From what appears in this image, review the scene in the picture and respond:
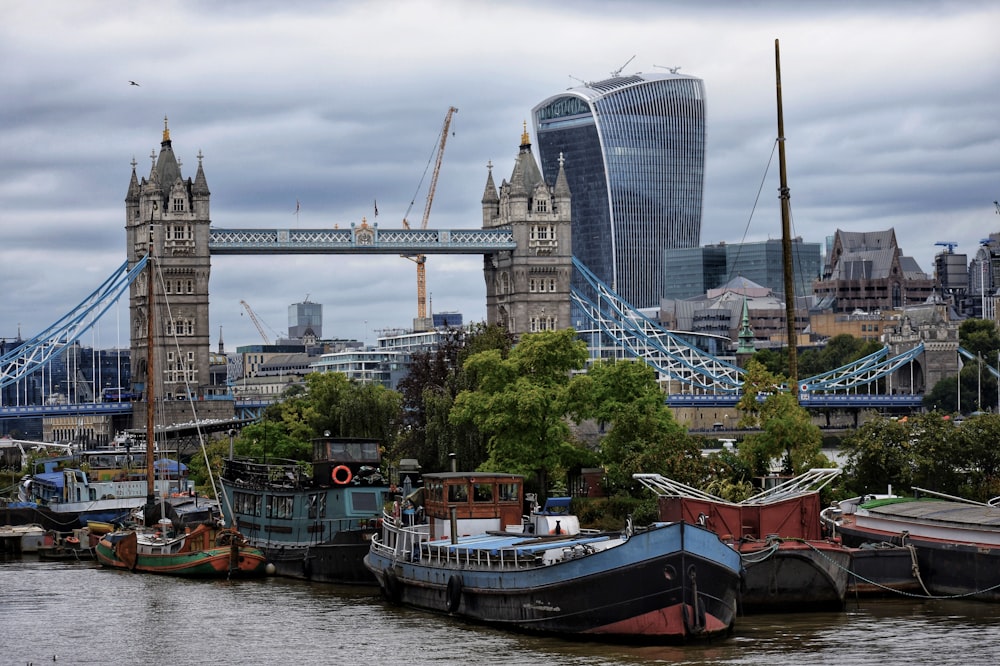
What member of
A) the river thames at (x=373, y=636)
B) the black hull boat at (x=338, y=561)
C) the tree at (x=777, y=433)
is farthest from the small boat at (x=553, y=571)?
the tree at (x=777, y=433)

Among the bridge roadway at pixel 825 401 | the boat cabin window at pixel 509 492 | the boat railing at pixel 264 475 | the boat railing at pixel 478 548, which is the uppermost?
the bridge roadway at pixel 825 401

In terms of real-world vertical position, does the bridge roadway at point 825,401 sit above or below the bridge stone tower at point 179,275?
below

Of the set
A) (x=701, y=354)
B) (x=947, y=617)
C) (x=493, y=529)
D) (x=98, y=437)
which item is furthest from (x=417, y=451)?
(x=701, y=354)

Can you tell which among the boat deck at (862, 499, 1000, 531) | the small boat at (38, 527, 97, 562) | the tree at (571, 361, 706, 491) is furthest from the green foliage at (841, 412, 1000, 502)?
the small boat at (38, 527, 97, 562)

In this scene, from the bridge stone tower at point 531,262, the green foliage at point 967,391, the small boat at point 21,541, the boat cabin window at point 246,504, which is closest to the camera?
the boat cabin window at point 246,504

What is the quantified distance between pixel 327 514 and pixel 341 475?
5.05 feet

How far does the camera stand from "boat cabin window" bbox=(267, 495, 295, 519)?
Answer: 236ft

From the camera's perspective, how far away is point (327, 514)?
230 feet

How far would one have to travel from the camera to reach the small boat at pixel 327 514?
66875 millimetres

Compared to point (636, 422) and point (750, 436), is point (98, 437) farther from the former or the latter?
point (750, 436)

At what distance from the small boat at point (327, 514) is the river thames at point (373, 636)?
219 centimetres

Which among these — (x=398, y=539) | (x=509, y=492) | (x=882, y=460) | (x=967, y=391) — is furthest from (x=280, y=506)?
(x=967, y=391)

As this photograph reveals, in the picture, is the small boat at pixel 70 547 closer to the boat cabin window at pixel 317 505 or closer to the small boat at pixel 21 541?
the small boat at pixel 21 541

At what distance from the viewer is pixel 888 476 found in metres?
73.7
